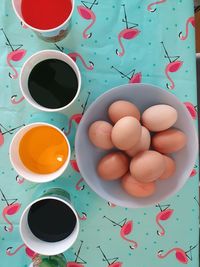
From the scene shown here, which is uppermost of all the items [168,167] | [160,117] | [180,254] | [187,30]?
[187,30]

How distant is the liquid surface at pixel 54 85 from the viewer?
2.52 feet

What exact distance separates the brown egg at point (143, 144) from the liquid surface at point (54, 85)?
0.17 m

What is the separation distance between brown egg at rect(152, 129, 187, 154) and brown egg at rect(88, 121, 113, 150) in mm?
99

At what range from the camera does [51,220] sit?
78 centimetres

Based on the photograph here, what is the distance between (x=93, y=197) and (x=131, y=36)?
37cm

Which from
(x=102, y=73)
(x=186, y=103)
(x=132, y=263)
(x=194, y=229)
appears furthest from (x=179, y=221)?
(x=102, y=73)

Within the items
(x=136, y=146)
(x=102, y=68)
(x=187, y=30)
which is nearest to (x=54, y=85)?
(x=102, y=68)

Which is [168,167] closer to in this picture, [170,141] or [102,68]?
[170,141]

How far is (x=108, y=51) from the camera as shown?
81cm

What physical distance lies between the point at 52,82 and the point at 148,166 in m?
0.27

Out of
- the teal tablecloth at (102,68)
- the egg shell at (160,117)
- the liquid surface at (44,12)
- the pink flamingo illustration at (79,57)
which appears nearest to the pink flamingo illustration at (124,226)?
the teal tablecloth at (102,68)

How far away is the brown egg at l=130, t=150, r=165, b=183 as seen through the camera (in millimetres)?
707

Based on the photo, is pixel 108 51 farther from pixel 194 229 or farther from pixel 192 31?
pixel 194 229

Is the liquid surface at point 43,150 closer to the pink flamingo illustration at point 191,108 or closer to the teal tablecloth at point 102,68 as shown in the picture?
the teal tablecloth at point 102,68
